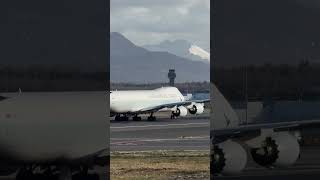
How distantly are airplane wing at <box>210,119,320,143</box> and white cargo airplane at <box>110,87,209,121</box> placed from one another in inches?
1232

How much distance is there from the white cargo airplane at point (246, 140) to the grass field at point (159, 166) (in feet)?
12.8

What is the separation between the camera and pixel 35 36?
6227 millimetres

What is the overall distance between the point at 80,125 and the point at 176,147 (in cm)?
1276

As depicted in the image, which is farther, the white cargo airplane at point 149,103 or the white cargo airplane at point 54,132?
the white cargo airplane at point 149,103

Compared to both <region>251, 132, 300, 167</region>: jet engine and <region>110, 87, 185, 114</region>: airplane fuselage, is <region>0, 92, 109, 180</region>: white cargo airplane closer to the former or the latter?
<region>251, 132, 300, 167</region>: jet engine

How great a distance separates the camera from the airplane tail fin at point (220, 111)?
6402mm

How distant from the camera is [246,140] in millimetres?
6668

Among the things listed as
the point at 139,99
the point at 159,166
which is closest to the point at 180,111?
the point at 139,99

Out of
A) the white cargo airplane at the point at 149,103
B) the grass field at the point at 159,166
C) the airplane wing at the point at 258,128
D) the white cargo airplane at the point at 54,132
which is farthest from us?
the white cargo airplane at the point at 149,103

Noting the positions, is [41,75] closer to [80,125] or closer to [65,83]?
[65,83]

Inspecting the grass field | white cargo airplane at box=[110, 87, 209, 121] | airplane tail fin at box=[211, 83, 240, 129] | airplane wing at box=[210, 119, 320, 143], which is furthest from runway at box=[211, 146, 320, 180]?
white cargo airplane at box=[110, 87, 209, 121]

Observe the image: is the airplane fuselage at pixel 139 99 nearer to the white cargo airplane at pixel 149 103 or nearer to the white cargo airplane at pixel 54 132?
the white cargo airplane at pixel 149 103

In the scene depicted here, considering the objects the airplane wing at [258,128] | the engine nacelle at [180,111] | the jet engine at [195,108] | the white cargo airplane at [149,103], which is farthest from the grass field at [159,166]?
the jet engine at [195,108]

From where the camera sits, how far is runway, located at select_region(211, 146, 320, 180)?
665cm
